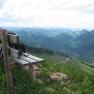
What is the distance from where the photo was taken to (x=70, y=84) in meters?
10.3

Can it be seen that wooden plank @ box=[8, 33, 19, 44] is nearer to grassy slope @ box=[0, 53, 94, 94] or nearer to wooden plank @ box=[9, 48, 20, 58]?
wooden plank @ box=[9, 48, 20, 58]

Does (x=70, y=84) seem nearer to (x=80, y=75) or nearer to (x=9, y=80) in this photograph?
(x=80, y=75)

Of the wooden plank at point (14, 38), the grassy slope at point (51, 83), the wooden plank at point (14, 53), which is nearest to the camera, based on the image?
the wooden plank at point (14, 38)

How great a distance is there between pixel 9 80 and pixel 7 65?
47 cm

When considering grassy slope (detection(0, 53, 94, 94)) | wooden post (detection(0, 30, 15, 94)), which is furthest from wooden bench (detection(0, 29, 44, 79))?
grassy slope (detection(0, 53, 94, 94))

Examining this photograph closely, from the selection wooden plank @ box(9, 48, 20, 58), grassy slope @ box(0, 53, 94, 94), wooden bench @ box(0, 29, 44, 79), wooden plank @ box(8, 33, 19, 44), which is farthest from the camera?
grassy slope @ box(0, 53, 94, 94)

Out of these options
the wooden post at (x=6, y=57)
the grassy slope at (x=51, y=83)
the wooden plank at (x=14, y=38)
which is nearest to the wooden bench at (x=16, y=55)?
the wooden plank at (x=14, y=38)

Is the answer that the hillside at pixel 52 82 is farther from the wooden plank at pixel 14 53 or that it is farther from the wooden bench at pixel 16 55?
the wooden plank at pixel 14 53

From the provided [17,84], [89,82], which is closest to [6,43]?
[17,84]

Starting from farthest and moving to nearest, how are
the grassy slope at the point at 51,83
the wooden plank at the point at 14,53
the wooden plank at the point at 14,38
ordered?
the grassy slope at the point at 51,83 → the wooden plank at the point at 14,53 → the wooden plank at the point at 14,38

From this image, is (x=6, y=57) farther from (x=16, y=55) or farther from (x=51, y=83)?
(x=51, y=83)

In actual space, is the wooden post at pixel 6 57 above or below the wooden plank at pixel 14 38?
below

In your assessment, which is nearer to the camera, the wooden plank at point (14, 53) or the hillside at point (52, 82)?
the wooden plank at point (14, 53)

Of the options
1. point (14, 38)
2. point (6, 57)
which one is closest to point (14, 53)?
point (6, 57)
